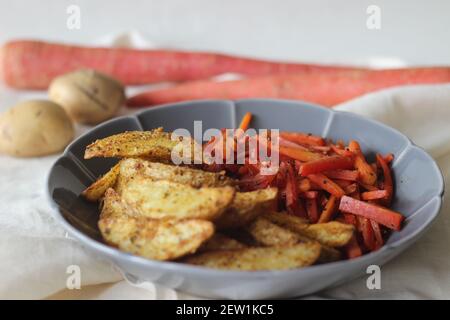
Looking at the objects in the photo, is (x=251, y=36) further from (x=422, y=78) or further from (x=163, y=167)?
(x=163, y=167)

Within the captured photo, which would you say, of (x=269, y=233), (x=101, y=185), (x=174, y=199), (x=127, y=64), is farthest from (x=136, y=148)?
(x=127, y=64)

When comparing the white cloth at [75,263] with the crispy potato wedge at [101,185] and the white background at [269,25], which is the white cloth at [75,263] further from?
the white background at [269,25]

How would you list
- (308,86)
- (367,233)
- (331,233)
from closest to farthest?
(331,233) → (367,233) → (308,86)

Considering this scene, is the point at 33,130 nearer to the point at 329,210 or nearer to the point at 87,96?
the point at 87,96

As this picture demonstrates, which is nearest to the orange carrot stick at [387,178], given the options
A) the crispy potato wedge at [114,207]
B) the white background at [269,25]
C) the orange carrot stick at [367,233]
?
the orange carrot stick at [367,233]

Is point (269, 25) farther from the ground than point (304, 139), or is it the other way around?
point (269, 25)

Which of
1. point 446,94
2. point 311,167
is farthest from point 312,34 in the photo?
point 311,167
